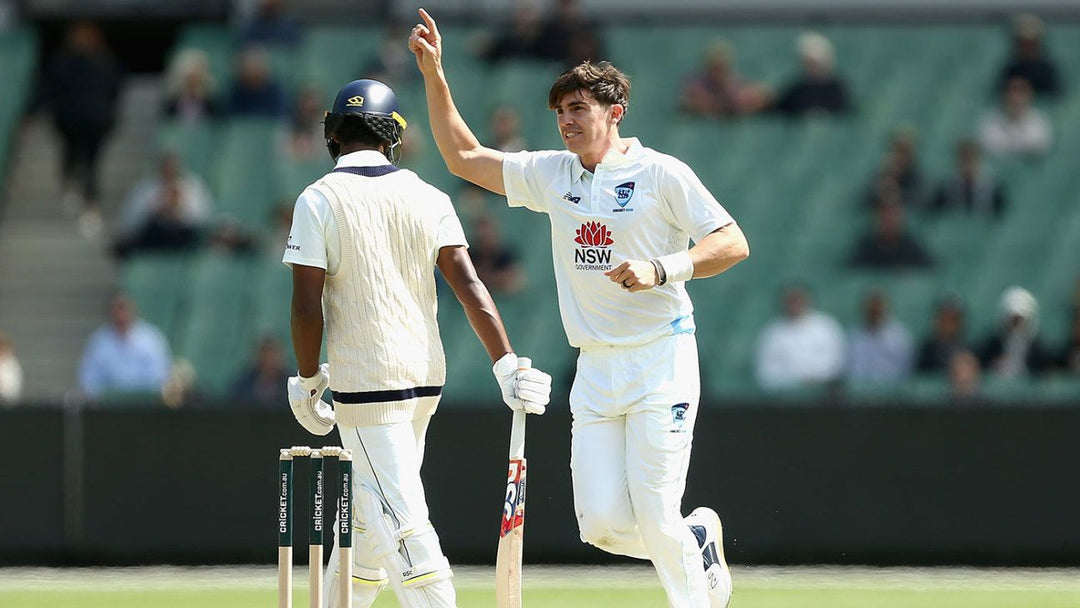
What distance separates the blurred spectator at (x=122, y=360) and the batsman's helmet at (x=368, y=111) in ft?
21.9

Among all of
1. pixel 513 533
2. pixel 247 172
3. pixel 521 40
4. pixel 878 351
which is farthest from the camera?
pixel 521 40

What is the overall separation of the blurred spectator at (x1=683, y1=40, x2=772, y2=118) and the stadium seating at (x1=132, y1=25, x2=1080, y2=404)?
16cm

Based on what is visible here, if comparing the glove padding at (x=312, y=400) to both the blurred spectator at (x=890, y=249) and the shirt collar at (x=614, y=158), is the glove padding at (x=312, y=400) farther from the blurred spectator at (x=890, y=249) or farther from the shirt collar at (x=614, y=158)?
the blurred spectator at (x=890, y=249)

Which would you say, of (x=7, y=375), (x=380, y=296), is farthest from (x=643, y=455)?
(x=7, y=375)

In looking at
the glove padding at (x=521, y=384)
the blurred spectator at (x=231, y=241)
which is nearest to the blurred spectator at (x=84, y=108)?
the blurred spectator at (x=231, y=241)

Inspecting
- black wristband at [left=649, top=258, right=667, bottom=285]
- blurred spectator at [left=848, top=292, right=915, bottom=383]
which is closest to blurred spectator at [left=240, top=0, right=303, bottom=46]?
blurred spectator at [left=848, top=292, right=915, bottom=383]

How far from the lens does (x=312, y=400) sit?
21.4 ft

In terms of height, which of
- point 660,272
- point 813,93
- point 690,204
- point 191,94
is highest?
Answer: point 813,93

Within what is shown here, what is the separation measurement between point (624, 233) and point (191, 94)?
9.48 m

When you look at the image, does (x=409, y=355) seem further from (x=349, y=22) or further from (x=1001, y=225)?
(x=349, y=22)

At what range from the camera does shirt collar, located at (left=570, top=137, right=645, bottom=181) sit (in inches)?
273

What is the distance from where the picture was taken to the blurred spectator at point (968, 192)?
14.3 m

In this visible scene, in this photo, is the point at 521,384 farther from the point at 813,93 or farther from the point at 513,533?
the point at 813,93

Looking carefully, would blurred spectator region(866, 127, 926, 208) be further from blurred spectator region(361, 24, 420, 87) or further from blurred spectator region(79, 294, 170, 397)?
blurred spectator region(79, 294, 170, 397)
